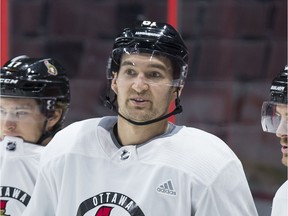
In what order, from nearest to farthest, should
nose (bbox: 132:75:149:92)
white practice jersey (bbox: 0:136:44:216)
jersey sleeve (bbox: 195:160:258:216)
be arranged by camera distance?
jersey sleeve (bbox: 195:160:258:216), nose (bbox: 132:75:149:92), white practice jersey (bbox: 0:136:44:216)

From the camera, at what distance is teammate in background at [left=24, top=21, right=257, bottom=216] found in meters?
1.98

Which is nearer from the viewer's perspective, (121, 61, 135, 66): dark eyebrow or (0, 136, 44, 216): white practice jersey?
(121, 61, 135, 66): dark eyebrow

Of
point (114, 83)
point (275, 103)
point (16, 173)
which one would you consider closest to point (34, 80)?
point (16, 173)

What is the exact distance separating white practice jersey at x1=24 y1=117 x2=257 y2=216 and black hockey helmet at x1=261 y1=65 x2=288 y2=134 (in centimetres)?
12

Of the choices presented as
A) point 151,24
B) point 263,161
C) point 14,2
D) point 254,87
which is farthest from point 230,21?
point 151,24

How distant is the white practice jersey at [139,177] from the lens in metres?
1.97

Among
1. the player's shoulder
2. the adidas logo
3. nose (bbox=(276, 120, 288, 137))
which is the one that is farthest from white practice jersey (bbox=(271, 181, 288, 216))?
the player's shoulder

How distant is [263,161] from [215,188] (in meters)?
1.57

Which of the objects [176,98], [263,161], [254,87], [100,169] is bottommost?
[263,161]

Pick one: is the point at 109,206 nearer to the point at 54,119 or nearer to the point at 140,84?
the point at 140,84

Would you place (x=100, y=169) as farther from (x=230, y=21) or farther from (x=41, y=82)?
(x=230, y=21)

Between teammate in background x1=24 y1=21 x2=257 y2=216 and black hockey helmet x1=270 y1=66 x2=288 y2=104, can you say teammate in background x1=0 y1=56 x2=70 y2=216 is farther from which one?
black hockey helmet x1=270 y1=66 x2=288 y2=104

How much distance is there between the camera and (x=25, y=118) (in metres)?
2.59

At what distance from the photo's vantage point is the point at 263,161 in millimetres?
3496
